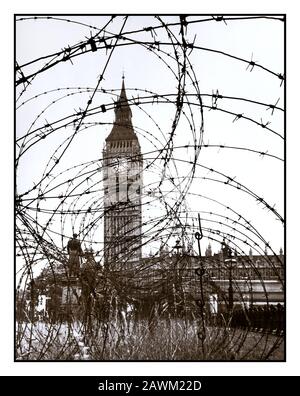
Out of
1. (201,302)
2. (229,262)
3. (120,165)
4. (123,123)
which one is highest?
(123,123)

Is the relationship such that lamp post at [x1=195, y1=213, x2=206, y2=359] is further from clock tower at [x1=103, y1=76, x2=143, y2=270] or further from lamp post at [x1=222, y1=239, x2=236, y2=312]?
clock tower at [x1=103, y1=76, x2=143, y2=270]

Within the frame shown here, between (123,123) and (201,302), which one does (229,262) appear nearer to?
(201,302)

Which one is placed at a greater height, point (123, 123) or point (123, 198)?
point (123, 123)

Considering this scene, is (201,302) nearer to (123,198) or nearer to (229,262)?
(229,262)

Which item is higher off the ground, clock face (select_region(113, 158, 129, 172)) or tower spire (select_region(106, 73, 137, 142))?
tower spire (select_region(106, 73, 137, 142))

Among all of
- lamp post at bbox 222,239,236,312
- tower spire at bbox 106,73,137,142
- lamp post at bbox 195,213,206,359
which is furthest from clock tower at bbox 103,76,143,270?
lamp post at bbox 222,239,236,312

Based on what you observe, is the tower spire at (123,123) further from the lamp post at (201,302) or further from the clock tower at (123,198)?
the lamp post at (201,302)

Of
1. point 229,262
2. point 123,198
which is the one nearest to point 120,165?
point 123,198
